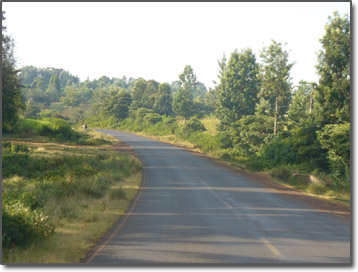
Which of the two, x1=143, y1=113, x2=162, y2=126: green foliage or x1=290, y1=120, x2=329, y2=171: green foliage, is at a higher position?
x1=143, y1=113, x2=162, y2=126: green foliage

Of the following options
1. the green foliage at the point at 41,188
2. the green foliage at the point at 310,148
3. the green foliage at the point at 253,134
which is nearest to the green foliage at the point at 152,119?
the green foliage at the point at 253,134

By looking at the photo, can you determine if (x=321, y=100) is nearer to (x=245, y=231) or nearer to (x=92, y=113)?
(x=245, y=231)

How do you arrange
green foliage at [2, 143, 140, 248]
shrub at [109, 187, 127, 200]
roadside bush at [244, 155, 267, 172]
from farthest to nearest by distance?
roadside bush at [244, 155, 267, 172] < shrub at [109, 187, 127, 200] < green foliage at [2, 143, 140, 248]

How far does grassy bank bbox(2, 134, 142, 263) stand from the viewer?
29.5 ft

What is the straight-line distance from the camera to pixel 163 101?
10762 cm

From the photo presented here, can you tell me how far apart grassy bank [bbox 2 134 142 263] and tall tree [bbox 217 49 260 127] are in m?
30.5

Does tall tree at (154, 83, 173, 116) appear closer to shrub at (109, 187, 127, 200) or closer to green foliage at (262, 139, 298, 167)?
green foliage at (262, 139, 298, 167)

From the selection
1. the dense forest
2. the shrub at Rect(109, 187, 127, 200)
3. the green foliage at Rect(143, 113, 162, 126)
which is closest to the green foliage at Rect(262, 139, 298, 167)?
the dense forest

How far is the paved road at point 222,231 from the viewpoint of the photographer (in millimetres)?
8867

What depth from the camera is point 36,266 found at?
322 inches

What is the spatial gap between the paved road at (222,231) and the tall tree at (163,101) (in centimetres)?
8739

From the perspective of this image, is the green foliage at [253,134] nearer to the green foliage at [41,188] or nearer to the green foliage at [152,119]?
the green foliage at [41,188]

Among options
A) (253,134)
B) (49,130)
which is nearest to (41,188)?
(253,134)

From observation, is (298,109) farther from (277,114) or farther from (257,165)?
(257,165)
